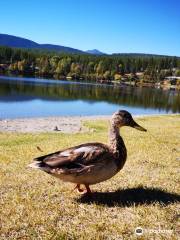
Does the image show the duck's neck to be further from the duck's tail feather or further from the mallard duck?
the duck's tail feather

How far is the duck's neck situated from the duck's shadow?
111cm

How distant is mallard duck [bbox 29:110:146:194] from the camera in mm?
7734

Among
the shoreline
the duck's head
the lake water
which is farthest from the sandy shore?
the duck's head

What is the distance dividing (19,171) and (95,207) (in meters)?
3.94

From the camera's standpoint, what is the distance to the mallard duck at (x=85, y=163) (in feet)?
25.4

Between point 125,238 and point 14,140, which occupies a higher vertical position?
point 125,238

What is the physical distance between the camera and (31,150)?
15.1m

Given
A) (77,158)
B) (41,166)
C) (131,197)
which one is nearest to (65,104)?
(131,197)

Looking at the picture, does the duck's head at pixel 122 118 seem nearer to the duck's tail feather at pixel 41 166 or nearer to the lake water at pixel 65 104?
the duck's tail feather at pixel 41 166

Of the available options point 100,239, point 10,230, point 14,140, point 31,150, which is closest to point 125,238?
point 100,239

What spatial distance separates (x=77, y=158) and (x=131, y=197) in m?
1.63

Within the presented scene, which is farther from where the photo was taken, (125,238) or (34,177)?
(34,177)

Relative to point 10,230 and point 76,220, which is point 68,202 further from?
point 10,230

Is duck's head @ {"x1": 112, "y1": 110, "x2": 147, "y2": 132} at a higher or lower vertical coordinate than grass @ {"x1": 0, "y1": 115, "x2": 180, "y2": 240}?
higher
